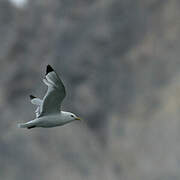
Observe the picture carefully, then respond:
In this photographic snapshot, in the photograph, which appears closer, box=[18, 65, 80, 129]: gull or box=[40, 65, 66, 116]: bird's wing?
box=[40, 65, 66, 116]: bird's wing

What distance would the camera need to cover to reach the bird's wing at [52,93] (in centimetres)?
1412

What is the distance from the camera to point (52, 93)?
47.2ft

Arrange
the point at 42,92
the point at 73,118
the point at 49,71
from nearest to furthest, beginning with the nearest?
the point at 49,71, the point at 73,118, the point at 42,92

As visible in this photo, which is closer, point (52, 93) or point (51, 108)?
point (52, 93)

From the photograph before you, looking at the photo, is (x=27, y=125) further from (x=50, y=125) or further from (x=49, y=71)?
(x=49, y=71)

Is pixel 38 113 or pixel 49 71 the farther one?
pixel 38 113

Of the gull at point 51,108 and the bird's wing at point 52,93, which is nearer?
the bird's wing at point 52,93

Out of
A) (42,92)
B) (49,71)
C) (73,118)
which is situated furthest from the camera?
(42,92)

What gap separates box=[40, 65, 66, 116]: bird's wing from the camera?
1412cm

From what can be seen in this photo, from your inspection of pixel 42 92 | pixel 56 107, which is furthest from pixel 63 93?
pixel 42 92

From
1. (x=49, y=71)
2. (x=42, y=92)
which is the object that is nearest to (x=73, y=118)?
(x=49, y=71)

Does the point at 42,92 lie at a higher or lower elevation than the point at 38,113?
higher

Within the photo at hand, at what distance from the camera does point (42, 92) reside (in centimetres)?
5562

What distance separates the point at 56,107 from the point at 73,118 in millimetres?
632
